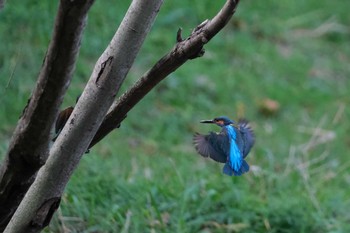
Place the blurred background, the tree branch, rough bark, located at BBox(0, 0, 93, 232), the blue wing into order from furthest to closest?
the blurred background → the blue wing → the tree branch → rough bark, located at BBox(0, 0, 93, 232)

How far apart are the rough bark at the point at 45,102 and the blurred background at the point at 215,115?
448mm

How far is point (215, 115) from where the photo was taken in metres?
4.77

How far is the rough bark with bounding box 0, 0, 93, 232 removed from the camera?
61.3 inches

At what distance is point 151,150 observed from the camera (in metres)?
4.21

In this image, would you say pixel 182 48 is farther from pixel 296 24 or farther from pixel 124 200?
pixel 296 24

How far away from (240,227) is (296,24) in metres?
3.71

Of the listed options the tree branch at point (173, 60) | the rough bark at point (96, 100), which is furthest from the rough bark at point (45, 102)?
the tree branch at point (173, 60)

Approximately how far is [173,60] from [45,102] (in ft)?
1.14

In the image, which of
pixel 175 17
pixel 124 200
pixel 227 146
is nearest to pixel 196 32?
pixel 227 146

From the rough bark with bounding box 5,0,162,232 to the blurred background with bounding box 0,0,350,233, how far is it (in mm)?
505

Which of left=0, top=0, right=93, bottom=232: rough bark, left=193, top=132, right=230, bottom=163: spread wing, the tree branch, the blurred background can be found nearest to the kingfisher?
left=193, top=132, right=230, bottom=163: spread wing

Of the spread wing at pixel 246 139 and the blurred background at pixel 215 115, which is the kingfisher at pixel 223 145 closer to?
the spread wing at pixel 246 139

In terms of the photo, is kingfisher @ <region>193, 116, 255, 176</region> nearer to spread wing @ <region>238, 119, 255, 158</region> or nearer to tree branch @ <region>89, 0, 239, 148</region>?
spread wing @ <region>238, 119, 255, 158</region>

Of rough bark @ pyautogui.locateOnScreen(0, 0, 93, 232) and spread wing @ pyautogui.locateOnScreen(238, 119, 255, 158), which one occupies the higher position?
spread wing @ pyautogui.locateOnScreen(238, 119, 255, 158)
